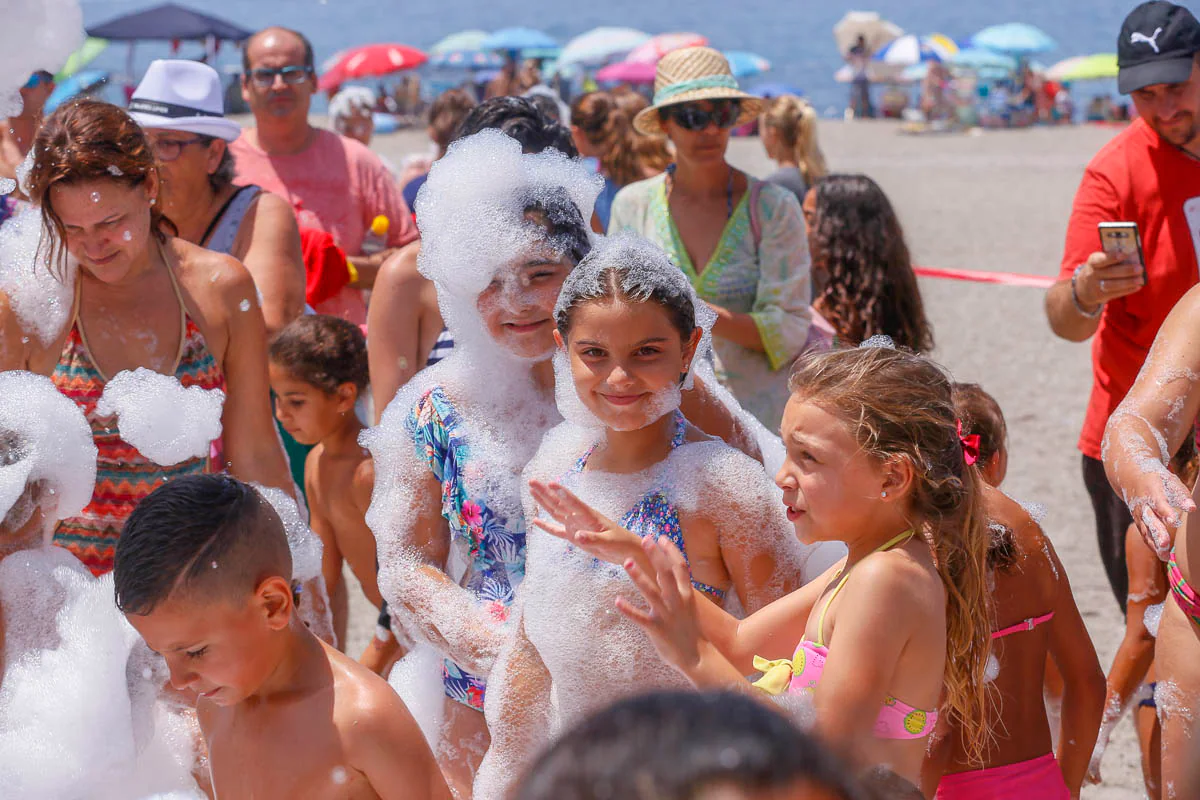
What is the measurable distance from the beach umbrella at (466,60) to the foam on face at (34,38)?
3144 centimetres

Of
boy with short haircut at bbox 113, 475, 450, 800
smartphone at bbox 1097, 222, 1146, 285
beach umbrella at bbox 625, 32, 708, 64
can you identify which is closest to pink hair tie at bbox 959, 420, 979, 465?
boy with short haircut at bbox 113, 475, 450, 800

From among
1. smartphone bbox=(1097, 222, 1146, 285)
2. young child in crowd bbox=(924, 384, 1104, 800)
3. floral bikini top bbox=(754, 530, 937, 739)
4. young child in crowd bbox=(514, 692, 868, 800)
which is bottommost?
young child in crowd bbox=(924, 384, 1104, 800)

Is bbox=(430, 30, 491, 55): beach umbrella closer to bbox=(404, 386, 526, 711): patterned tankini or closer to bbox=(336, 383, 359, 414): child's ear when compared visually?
bbox=(336, 383, 359, 414): child's ear

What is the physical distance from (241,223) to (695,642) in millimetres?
2325

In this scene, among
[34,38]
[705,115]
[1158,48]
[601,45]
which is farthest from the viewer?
[601,45]

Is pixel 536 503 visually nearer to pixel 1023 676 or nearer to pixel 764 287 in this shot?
pixel 1023 676

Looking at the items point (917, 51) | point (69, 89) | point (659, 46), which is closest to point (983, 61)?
point (917, 51)

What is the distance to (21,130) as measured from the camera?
395 cm

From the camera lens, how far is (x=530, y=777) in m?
0.80

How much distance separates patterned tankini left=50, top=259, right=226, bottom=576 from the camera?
283 cm

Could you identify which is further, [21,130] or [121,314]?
[21,130]

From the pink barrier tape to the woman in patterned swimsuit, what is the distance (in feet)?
32.1

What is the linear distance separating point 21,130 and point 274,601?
95.6 inches

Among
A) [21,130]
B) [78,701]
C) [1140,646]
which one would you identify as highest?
[21,130]
